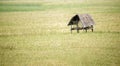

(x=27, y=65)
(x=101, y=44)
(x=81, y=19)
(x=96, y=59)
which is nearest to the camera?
(x=27, y=65)

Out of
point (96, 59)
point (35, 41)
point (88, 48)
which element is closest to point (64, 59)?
point (96, 59)

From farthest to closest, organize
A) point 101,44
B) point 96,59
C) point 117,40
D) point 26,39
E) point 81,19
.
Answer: point 81,19 < point 26,39 < point 117,40 < point 101,44 < point 96,59

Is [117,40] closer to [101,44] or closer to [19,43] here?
[101,44]

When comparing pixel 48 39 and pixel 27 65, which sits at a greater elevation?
pixel 27 65

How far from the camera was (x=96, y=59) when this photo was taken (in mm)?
16781

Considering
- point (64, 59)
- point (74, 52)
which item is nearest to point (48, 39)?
point (74, 52)

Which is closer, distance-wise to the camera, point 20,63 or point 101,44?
point 20,63

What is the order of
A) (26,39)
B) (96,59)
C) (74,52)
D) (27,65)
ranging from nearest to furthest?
(27,65)
(96,59)
(74,52)
(26,39)

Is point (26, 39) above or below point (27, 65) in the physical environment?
below

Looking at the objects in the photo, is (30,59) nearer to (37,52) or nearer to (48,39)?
(37,52)

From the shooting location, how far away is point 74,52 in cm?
1873

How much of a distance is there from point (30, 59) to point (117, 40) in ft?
25.6

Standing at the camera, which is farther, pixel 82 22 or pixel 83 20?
pixel 83 20

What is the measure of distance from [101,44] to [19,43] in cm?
543
